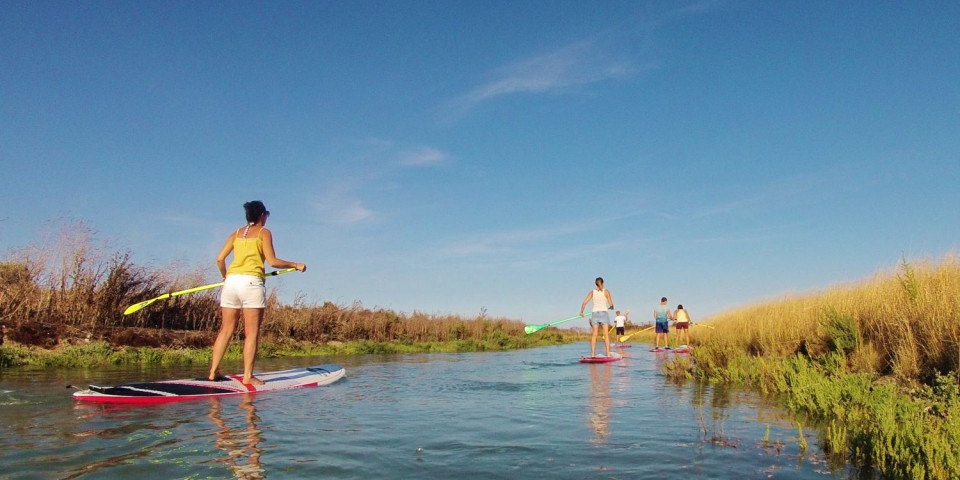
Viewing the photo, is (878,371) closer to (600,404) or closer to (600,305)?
(600,404)

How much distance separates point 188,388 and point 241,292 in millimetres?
1462

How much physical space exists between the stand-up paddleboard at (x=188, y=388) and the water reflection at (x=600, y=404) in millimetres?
4637

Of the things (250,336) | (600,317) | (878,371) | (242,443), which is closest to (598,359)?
(600,317)

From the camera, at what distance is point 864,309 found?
1059 cm

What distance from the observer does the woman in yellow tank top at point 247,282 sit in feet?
28.6

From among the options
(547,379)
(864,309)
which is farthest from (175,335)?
(864,309)

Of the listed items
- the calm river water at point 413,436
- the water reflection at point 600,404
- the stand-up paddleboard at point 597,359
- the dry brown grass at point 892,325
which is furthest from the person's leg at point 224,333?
the stand-up paddleboard at point 597,359

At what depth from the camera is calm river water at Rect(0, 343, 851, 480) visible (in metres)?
4.53

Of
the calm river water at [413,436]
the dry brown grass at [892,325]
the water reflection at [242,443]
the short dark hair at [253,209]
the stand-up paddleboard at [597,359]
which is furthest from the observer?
the stand-up paddleboard at [597,359]

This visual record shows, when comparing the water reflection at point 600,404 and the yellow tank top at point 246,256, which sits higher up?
the yellow tank top at point 246,256

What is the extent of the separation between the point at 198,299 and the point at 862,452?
18.9m

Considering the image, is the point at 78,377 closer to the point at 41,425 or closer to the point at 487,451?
the point at 41,425

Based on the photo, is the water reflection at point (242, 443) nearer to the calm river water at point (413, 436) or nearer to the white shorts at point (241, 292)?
the calm river water at point (413, 436)

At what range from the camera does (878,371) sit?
8.99m
